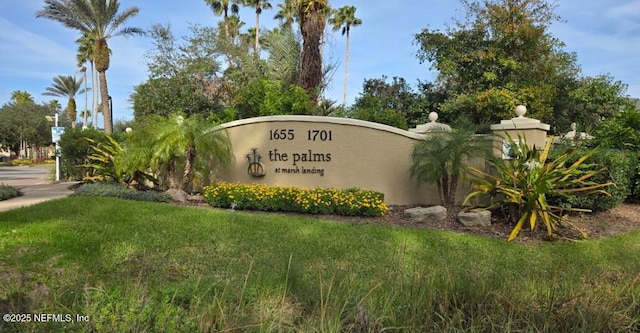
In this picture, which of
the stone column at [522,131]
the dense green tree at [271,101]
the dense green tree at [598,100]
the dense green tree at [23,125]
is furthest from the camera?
the dense green tree at [23,125]

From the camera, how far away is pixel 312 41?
16.3m

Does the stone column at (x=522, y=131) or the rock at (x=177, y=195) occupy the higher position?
the stone column at (x=522, y=131)

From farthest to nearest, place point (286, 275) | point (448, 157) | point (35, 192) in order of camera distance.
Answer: point (35, 192), point (448, 157), point (286, 275)

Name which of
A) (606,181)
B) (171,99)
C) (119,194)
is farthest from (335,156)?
(171,99)

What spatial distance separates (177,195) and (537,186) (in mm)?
7463

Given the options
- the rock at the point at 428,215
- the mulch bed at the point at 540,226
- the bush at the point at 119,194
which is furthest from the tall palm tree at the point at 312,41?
the rock at the point at 428,215

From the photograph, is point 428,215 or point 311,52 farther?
point 311,52

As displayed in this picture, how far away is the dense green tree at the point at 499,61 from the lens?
59.7 feet

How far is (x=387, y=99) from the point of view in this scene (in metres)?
24.2

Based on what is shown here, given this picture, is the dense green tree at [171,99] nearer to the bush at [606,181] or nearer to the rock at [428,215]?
the rock at [428,215]

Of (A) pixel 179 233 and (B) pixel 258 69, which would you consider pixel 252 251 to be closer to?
(A) pixel 179 233

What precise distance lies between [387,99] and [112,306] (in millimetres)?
22648

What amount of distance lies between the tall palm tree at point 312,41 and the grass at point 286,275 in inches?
392

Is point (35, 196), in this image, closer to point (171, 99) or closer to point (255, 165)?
point (255, 165)
